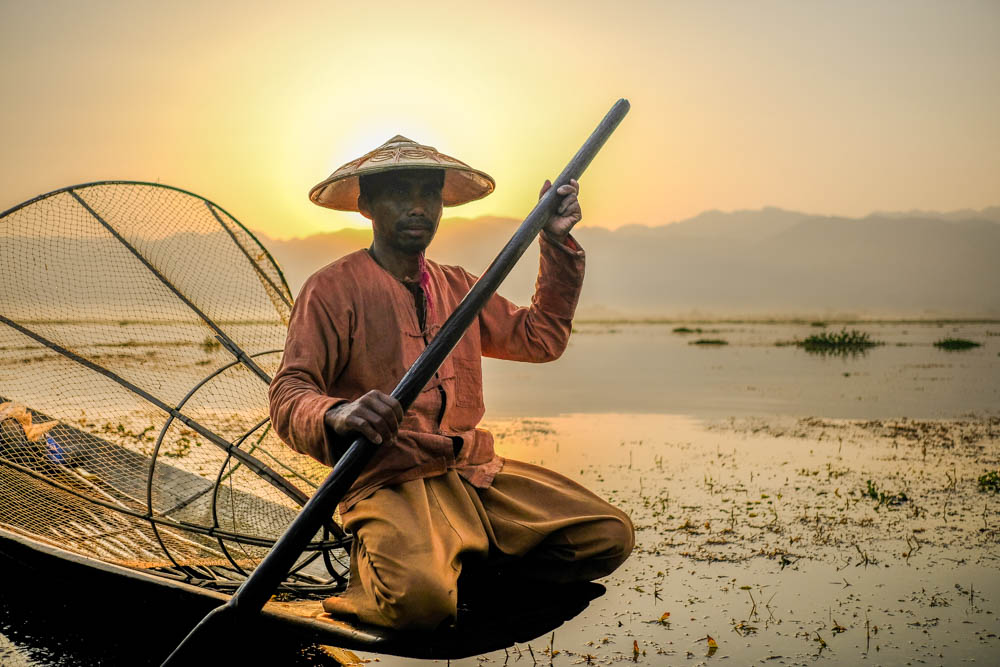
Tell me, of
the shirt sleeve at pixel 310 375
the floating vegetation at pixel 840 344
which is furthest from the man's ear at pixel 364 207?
the floating vegetation at pixel 840 344

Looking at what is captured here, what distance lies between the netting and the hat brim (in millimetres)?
1023

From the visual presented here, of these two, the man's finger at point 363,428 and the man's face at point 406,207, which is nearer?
the man's finger at point 363,428

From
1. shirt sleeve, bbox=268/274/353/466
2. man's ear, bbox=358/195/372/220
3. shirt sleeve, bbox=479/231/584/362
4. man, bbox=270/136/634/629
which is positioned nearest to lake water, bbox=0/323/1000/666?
man, bbox=270/136/634/629

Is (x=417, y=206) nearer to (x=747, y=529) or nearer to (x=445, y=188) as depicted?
(x=445, y=188)

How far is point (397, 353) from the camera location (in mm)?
2371

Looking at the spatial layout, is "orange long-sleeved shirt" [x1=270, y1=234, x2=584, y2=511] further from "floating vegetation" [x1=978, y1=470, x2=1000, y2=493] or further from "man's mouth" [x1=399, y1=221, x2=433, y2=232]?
"floating vegetation" [x1=978, y1=470, x2=1000, y2=493]

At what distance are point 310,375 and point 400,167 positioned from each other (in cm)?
67

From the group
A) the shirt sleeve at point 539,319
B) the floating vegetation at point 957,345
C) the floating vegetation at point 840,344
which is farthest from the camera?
the floating vegetation at point 957,345

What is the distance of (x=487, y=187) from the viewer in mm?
2779

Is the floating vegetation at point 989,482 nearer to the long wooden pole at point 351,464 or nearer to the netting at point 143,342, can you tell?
the netting at point 143,342

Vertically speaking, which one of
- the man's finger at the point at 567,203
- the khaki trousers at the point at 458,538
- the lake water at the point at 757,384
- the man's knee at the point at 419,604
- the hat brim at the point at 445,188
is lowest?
the man's knee at the point at 419,604

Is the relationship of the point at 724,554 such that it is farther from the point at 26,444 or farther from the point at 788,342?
the point at 788,342

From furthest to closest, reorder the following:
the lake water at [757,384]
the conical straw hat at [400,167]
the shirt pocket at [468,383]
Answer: the lake water at [757,384] → the shirt pocket at [468,383] → the conical straw hat at [400,167]

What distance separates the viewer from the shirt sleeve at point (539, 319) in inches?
102
